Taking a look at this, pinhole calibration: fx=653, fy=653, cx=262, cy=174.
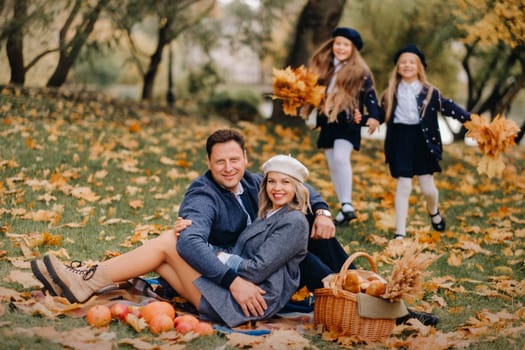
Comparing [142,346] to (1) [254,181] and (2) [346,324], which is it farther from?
(1) [254,181]

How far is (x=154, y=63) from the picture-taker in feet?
48.4

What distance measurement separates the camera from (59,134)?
27.7ft

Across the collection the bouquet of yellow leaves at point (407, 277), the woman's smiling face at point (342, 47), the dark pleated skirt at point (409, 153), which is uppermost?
the woman's smiling face at point (342, 47)

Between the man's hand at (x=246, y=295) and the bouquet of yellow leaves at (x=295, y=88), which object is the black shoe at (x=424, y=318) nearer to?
the man's hand at (x=246, y=295)

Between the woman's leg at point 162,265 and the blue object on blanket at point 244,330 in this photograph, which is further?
the woman's leg at point 162,265

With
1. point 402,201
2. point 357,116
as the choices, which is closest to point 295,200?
point 402,201

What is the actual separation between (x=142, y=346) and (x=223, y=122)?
10.5m

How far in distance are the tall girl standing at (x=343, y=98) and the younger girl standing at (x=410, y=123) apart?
248 mm

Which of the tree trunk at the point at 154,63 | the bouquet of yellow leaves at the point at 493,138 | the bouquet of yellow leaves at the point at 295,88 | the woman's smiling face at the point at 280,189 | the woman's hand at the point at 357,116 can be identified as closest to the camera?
the woman's smiling face at the point at 280,189

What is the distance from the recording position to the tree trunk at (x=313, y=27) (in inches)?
441

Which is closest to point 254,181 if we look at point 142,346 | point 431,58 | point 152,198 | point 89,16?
point 142,346

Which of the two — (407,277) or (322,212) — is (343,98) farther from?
(407,277)

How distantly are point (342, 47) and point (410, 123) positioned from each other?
37.3 inches

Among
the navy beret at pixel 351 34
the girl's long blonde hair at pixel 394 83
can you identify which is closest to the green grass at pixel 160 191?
the girl's long blonde hair at pixel 394 83
